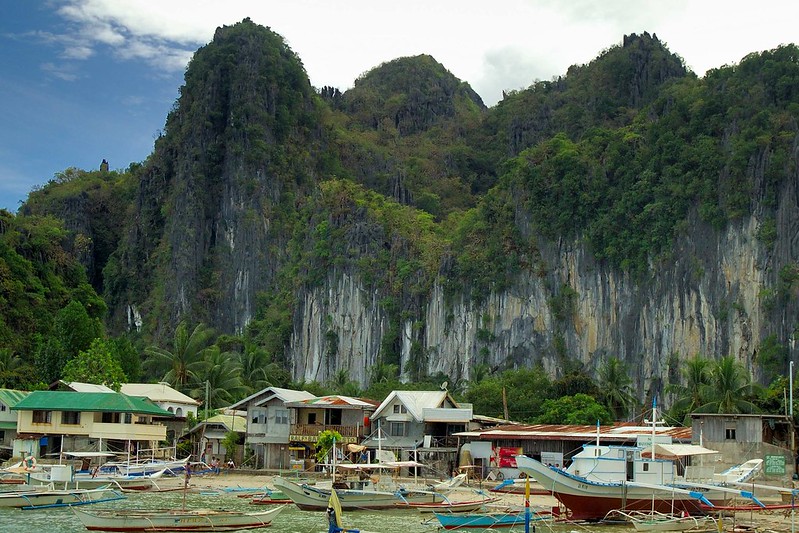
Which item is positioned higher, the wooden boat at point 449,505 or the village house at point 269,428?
the village house at point 269,428

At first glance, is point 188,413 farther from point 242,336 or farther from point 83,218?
point 83,218

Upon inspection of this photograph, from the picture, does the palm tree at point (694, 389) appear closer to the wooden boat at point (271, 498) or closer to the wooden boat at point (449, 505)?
the wooden boat at point (449, 505)

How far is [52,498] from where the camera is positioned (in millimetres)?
37344

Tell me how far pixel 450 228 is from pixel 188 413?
4545 centimetres

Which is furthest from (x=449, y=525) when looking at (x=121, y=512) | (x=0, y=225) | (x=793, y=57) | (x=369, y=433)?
(x=0, y=225)

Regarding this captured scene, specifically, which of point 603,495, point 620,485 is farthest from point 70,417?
point 620,485

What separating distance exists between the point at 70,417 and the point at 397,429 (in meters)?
15.1

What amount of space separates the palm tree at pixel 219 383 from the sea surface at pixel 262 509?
24.3m

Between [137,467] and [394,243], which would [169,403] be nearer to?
[137,467]

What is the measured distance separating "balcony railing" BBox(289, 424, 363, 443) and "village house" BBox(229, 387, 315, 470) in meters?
0.90

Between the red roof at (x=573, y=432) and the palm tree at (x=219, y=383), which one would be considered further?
the palm tree at (x=219, y=383)

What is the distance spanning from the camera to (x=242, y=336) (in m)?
99.2

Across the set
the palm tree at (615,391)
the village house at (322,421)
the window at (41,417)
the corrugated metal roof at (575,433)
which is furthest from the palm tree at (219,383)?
the palm tree at (615,391)

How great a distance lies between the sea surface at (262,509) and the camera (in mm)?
31438
